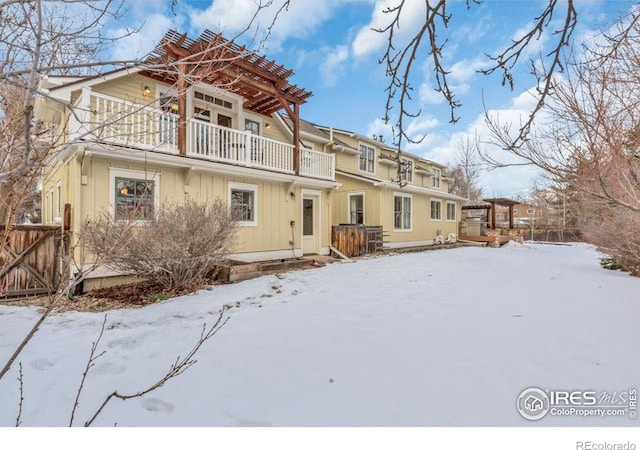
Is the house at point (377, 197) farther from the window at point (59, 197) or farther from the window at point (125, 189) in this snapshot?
the window at point (59, 197)

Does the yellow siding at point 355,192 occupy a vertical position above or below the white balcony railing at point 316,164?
below

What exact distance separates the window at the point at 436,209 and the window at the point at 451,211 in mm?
1341

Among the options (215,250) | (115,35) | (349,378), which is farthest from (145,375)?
(215,250)

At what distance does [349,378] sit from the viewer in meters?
2.79

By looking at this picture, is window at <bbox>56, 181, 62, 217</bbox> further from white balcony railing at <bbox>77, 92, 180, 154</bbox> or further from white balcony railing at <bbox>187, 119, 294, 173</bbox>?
white balcony railing at <bbox>187, 119, 294, 173</bbox>

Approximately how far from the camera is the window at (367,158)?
17.1 metres

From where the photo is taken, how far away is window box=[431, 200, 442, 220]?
59.6 ft

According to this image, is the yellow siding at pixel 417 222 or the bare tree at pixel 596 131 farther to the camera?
the yellow siding at pixel 417 222

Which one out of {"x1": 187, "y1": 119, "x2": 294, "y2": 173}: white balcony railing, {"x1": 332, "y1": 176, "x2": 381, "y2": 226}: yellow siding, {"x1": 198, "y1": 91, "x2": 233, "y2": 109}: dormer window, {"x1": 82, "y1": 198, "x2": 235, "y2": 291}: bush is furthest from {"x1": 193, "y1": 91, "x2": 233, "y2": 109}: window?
{"x1": 332, "y1": 176, "x2": 381, "y2": 226}: yellow siding

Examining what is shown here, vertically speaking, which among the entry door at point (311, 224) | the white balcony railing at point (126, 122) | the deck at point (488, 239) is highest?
the white balcony railing at point (126, 122)

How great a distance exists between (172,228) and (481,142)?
5.36 metres

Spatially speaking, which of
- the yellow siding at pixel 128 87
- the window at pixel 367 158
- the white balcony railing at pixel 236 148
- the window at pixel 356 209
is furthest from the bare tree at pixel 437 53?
the window at pixel 367 158

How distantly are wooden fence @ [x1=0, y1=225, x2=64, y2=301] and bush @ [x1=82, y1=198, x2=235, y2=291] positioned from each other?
112 centimetres

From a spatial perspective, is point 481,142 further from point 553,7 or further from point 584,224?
point 584,224
